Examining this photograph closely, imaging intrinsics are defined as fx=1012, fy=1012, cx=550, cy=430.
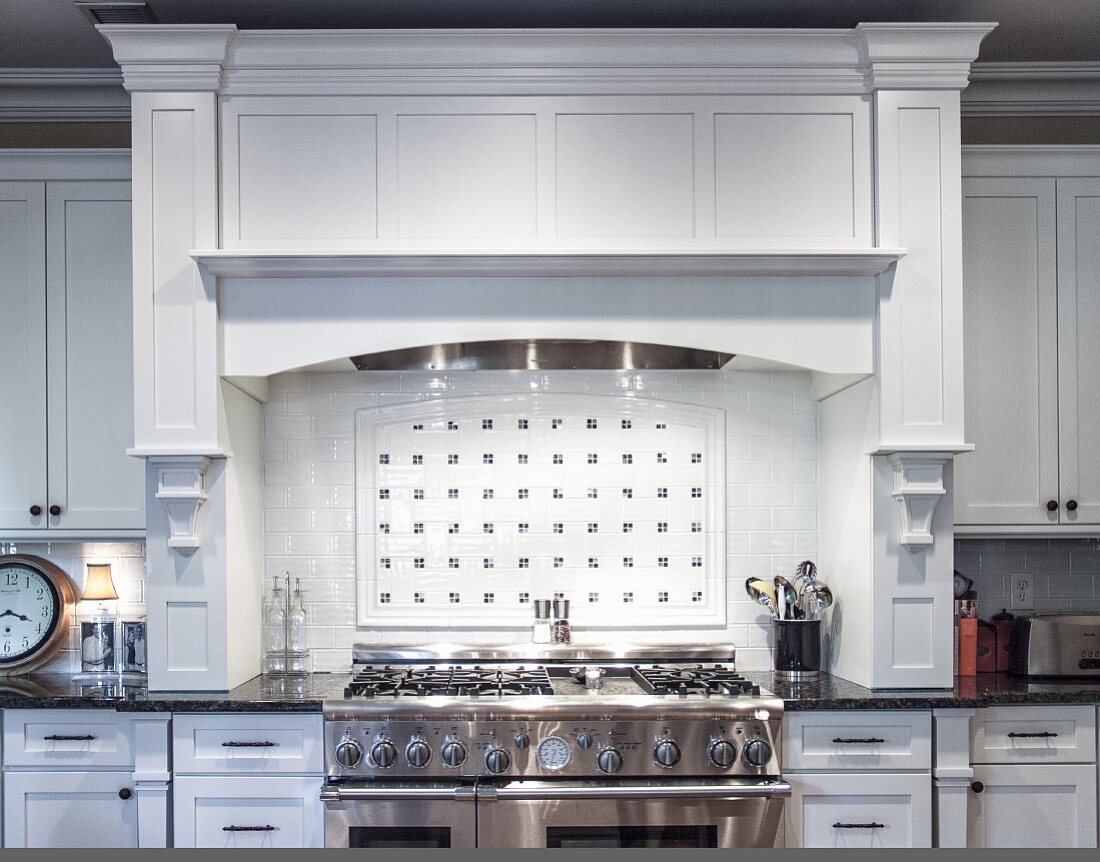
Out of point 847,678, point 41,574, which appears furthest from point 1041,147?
point 41,574

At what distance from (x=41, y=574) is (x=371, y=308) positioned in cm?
156

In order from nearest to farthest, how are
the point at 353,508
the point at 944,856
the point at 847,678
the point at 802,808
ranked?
the point at 944,856, the point at 802,808, the point at 847,678, the point at 353,508

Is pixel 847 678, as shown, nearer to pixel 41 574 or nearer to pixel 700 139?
pixel 700 139

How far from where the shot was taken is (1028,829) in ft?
9.64

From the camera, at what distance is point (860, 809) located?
9.38ft

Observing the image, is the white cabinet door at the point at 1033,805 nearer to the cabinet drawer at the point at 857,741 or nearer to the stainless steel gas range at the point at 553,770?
the cabinet drawer at the point at 857,741

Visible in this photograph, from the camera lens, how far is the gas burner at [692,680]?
2912 millimetres

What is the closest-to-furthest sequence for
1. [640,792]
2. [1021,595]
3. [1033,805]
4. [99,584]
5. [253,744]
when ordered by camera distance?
[640,792] < [253,744] < [1033,805] < [99,584] < [1021,595]

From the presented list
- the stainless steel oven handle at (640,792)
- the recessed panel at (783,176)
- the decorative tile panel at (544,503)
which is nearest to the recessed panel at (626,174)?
the recessed panel at (783,176)

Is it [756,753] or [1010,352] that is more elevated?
[1010,352]

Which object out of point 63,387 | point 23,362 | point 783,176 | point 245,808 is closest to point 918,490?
point 783,176

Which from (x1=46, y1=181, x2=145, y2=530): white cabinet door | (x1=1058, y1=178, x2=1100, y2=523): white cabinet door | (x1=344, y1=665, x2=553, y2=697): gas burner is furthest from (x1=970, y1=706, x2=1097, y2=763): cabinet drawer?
(x1=46, y1=181, x2=145, y2=530): white cabinet door

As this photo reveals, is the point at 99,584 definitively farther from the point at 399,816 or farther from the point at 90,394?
the point at 399,816

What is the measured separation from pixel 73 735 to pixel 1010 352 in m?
3.11
